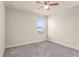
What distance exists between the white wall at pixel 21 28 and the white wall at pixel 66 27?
1.04 meters

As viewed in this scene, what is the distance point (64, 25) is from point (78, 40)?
1112mm

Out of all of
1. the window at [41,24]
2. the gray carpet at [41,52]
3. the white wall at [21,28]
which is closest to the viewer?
the gray carpet at [41,52]

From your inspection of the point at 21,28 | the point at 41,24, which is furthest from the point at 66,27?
the point at 21,28

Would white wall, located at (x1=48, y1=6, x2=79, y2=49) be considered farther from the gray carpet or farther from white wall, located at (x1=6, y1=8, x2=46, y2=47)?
white wall, located at (x1=6, y1=8, x2=46, y2=47)

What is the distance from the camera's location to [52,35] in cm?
561

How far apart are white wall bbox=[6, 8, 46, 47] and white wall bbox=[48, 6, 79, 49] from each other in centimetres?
104

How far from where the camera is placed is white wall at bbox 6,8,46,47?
4250mm

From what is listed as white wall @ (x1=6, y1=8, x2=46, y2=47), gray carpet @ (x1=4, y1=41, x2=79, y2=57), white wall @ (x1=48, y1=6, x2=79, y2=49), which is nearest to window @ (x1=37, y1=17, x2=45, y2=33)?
white wall @ (x1=6, y1=8, x2=46, y2=47)

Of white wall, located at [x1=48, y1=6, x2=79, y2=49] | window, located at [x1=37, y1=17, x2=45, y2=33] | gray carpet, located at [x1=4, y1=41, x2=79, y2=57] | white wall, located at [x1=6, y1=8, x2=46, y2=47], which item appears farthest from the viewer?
window, located at [x1=37, y1=17, x2=45, y2=33]

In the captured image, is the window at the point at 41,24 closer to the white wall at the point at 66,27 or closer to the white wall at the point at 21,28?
the white wall at the point at 21,28

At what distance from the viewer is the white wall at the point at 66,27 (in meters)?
3.87

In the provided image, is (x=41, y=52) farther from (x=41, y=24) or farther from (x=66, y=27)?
(x=41, y=24)

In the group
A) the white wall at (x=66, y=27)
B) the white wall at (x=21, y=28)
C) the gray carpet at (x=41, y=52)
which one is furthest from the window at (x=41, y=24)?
the gray carpet at (x=41, y=52)

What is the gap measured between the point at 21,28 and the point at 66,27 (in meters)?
2.46
